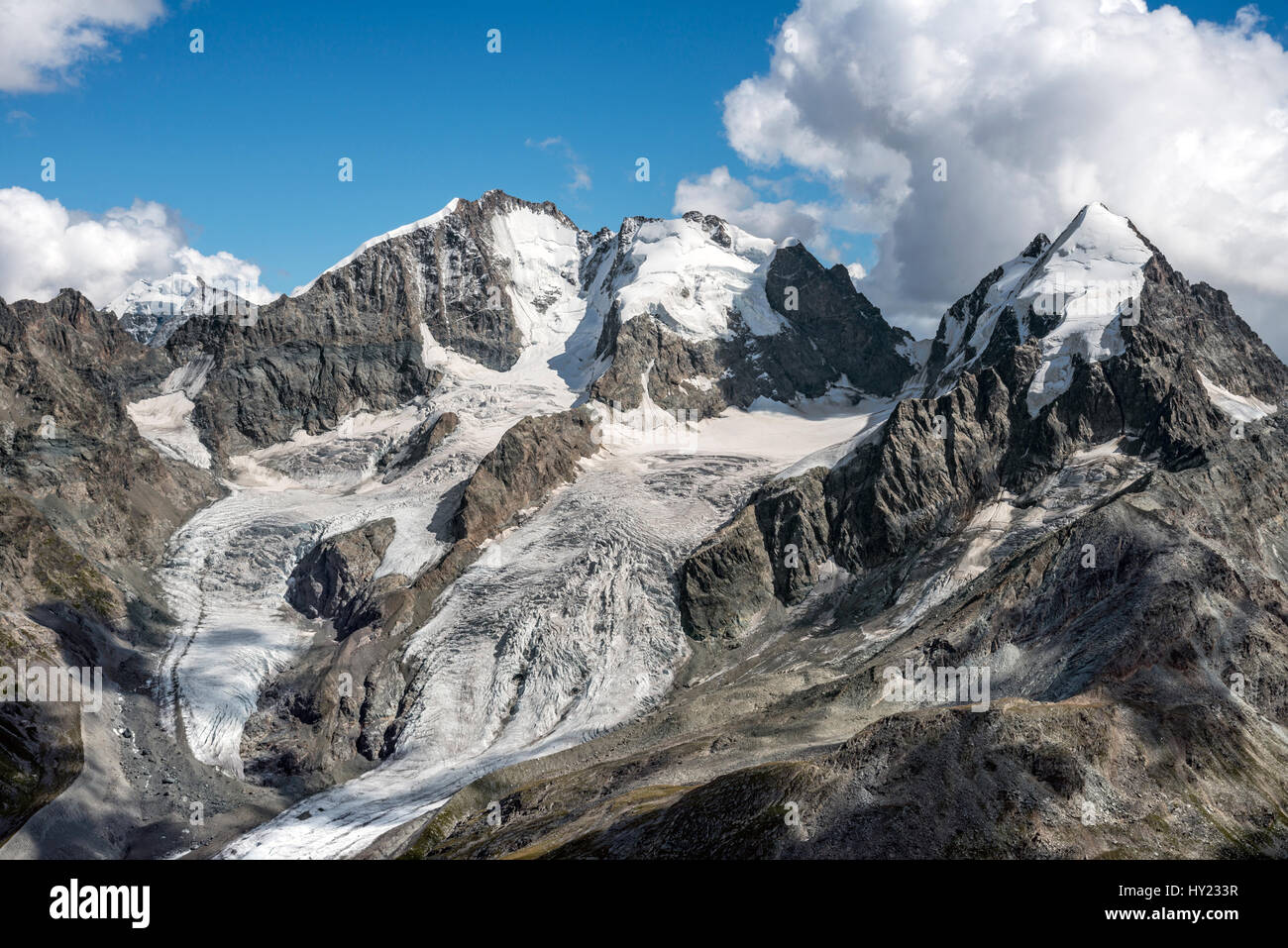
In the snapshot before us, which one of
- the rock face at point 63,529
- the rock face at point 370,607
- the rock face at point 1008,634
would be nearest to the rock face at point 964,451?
the rock face at point 1008,634

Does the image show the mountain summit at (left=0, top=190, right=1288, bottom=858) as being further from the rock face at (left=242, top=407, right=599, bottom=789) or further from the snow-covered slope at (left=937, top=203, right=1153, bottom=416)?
the snow-covered slope at (left=937, top=203, right=1153, bottom=416)

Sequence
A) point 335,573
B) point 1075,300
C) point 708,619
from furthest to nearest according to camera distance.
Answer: point 1075,300 < point 335,573 < point 708,619

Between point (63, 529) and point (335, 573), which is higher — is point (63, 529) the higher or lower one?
the higher one

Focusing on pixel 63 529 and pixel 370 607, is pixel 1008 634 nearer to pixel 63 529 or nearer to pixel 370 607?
pixel 370 607

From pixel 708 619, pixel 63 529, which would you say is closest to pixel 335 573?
pixel 63 529

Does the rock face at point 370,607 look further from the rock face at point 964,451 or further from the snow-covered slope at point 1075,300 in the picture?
the snow-covered slope at point 1075,300

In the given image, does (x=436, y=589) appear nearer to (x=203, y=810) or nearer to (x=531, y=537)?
(x=531, y=537)

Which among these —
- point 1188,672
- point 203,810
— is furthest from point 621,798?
point 203,810

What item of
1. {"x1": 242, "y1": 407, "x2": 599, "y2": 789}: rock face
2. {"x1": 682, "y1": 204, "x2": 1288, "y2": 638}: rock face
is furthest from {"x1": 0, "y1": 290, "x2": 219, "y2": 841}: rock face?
{"x1": 682, "y1": 204, "x2": 1288, "y2": 638}: rock face
